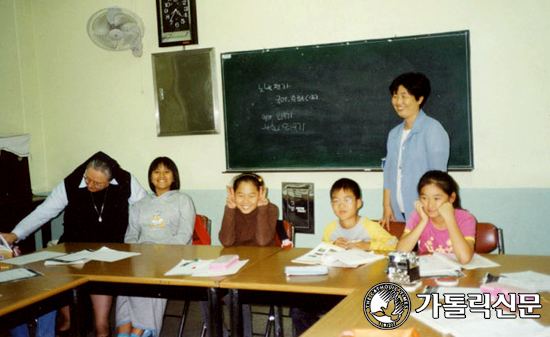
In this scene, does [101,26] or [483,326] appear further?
[101,26]

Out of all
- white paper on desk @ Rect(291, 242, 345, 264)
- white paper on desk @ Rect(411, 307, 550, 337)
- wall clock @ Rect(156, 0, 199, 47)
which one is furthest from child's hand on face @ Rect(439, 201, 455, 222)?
wall clock @ Rect(156, 0, 199, 47)

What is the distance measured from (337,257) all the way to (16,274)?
1534 millimetres

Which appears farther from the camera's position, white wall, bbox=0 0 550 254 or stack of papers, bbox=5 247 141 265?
white wall, bbox=0 0 550 254

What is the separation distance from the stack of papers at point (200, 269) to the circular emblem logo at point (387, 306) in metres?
0.69

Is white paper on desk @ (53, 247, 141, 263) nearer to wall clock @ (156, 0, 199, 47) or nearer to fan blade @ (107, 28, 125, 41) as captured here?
fan blade @ (107, 28, 125, 41)

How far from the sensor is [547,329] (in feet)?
4.37

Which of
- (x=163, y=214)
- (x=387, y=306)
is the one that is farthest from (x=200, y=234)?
(x=387, y=306)

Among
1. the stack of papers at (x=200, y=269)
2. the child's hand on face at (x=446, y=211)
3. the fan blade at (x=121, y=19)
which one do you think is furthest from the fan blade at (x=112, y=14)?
the child's hand on face at (x=446, y=211)

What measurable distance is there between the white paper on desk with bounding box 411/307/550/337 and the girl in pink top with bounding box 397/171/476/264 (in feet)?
2.68

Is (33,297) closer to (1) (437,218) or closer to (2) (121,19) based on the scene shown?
(1) (437,218)

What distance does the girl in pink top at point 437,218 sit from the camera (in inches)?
89.2

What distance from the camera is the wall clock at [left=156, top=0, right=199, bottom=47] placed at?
4.09 m

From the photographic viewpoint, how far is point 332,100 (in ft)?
12.4

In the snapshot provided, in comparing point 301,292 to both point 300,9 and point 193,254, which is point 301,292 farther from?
point 300,9
